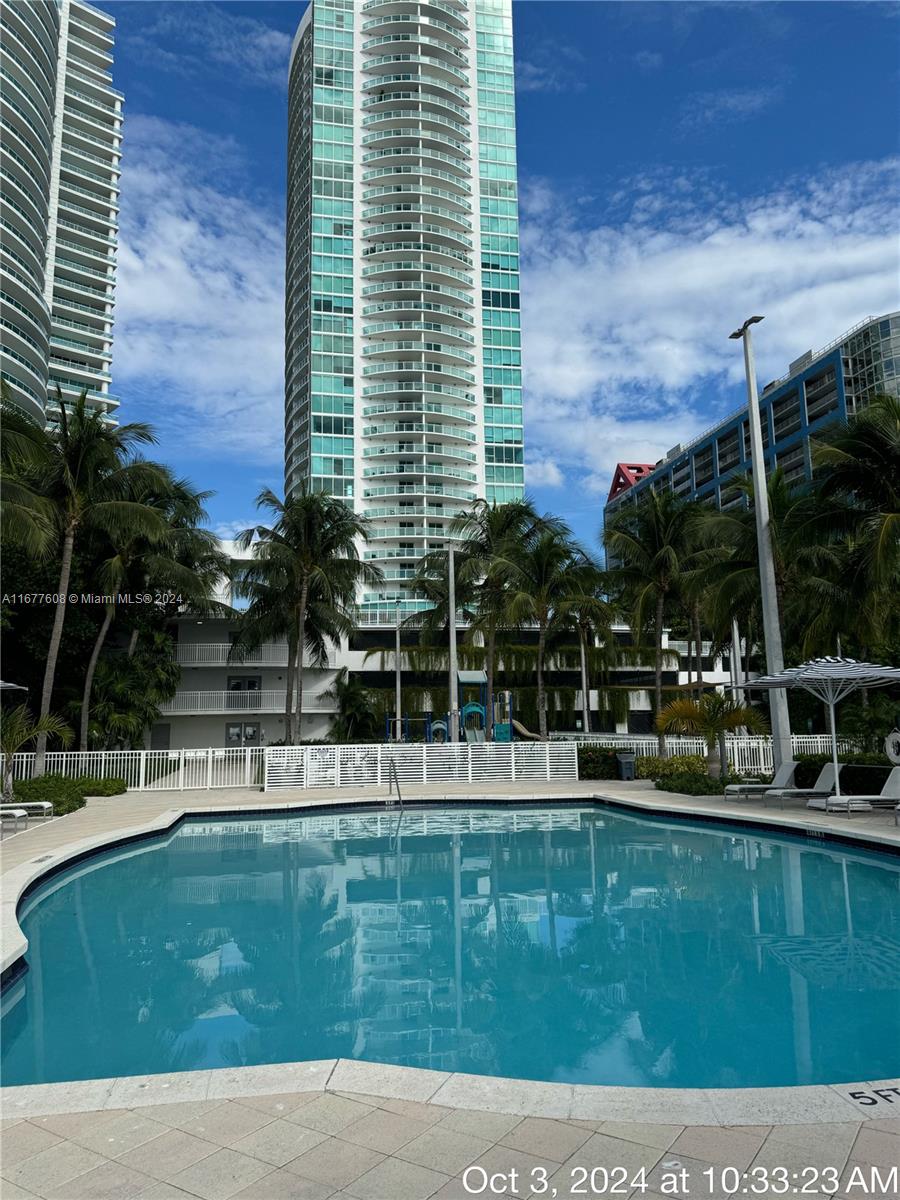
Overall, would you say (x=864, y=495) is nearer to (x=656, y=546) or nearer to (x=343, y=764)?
(x=656, y=546)

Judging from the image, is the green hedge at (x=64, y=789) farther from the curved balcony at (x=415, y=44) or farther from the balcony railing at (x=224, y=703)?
the curved balcony at (x=415, y=44)

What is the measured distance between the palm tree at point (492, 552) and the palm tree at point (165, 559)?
10034 mm

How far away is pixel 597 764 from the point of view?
960 inches

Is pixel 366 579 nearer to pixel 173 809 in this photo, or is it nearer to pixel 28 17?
pixel 173 809

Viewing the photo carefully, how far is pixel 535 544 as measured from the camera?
32.7 metres

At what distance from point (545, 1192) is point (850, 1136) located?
4.94ft

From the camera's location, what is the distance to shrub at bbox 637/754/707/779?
886 inches

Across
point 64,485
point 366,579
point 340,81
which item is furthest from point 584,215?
point 340,81

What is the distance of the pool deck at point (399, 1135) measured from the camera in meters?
3.33

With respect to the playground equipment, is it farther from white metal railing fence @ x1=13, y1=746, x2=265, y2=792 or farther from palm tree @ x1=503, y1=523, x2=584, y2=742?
white metal railing fence @ x1=13, y1=746, x2=265, y2=792

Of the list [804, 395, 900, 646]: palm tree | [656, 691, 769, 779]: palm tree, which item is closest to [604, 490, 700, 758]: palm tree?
[656, 691, 769, 779]: palm tree

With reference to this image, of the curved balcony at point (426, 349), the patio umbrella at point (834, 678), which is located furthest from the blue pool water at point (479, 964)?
the curved balcony at point (426, 349)

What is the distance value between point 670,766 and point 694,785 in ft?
9.78

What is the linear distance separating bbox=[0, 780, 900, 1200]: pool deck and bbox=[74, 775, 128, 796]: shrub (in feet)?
57.7
